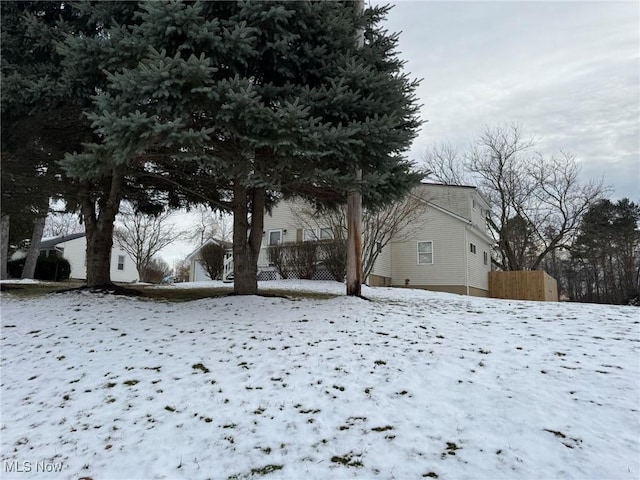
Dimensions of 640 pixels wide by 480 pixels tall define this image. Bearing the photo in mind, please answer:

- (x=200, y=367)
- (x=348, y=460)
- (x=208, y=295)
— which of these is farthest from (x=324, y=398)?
(x=208, y=295)

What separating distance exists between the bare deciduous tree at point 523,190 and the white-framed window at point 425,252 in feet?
27.5

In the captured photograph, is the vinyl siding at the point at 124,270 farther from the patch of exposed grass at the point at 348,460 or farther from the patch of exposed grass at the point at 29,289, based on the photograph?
the patch of exposed grass at the point at 348,460

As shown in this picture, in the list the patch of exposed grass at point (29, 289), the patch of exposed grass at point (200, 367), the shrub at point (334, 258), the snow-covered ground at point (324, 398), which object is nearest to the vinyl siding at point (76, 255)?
the patch of exposed grass at point (29, 289)

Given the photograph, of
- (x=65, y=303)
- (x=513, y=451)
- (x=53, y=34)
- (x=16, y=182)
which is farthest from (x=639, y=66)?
(x=16, y=182)

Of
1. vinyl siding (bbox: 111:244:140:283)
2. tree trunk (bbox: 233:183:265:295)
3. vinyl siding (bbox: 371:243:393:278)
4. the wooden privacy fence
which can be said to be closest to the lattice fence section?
vinyl siding (bbox: 371:243:393:278)

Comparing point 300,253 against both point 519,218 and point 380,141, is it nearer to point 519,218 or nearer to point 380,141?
point 380,141

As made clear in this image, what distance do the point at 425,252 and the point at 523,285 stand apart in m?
4.52

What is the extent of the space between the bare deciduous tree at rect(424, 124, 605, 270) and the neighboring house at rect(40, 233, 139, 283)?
25.3m

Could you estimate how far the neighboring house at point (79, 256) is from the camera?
29.2 metres

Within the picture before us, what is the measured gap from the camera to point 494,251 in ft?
86.4

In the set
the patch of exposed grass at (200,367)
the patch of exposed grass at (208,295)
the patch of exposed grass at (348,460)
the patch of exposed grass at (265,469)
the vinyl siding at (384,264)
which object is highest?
the vinyl siding at (384,264)

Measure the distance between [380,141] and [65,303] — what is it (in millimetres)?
6280

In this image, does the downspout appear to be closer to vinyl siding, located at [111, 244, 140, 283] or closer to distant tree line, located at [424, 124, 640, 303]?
distant tree line, located at [424, 124, 640, 303]

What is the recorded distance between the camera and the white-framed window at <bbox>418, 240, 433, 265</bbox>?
711 inches
